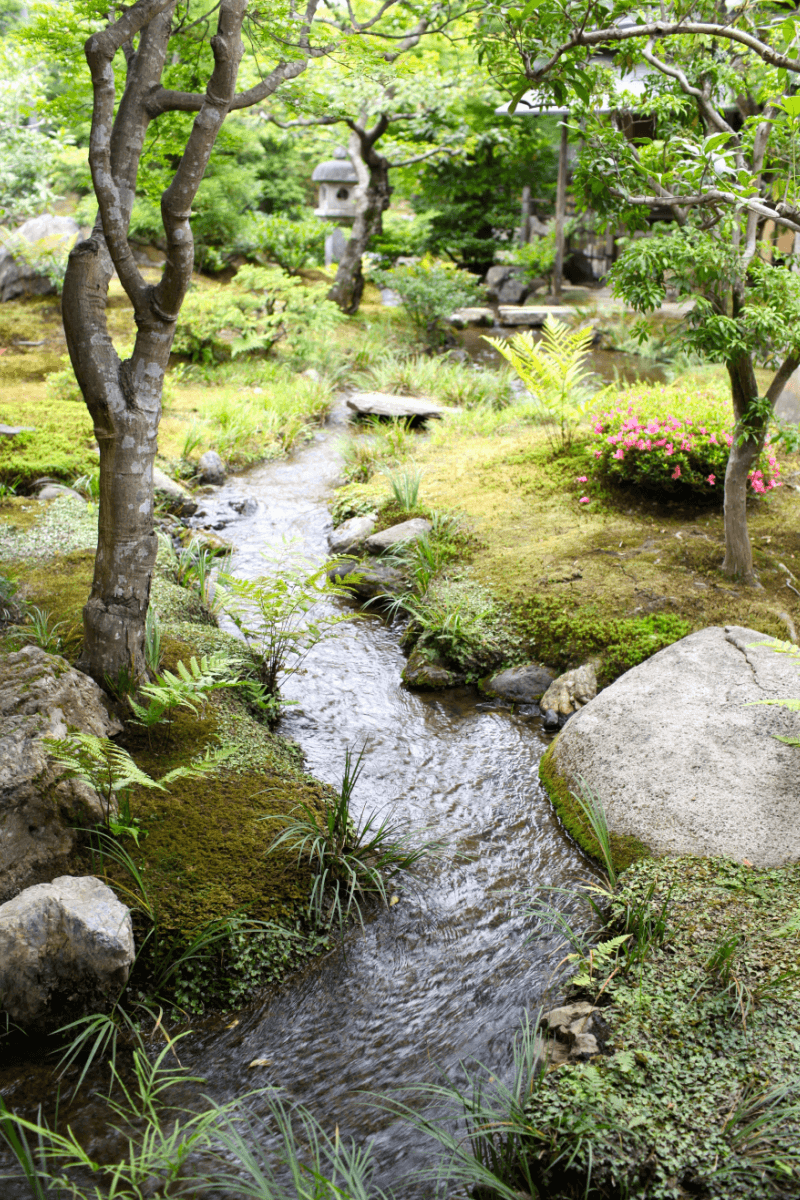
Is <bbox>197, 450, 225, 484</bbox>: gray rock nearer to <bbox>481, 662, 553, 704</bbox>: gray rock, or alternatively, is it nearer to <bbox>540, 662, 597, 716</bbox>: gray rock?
<bbox>481, 662, 553, 704</bbox>: gray rock

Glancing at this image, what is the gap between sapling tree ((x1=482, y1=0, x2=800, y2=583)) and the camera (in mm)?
3799

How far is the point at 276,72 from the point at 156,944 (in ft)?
13.0

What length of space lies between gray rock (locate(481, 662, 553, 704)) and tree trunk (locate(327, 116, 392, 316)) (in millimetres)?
12123

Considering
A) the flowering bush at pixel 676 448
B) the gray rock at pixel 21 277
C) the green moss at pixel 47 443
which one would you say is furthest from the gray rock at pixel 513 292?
the flowering bush at pixel 676 448

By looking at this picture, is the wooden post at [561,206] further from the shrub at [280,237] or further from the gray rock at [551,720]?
the gray rock at [551,720]

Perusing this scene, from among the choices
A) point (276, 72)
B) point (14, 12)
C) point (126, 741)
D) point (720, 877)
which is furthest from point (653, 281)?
point (14, 12)

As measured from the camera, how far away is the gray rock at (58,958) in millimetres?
2717

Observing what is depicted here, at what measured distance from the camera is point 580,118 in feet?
14.9

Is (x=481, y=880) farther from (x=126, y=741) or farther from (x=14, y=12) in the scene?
(x=14, y=12)

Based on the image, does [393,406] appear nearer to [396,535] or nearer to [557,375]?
[557,375]

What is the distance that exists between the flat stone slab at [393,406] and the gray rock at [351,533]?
3.21m

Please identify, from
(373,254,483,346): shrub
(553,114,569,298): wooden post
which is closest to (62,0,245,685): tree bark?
(373,254,483,346): shrub

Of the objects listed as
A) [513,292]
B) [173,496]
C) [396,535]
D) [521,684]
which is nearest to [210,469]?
[173,496]

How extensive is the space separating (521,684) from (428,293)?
10189mm
